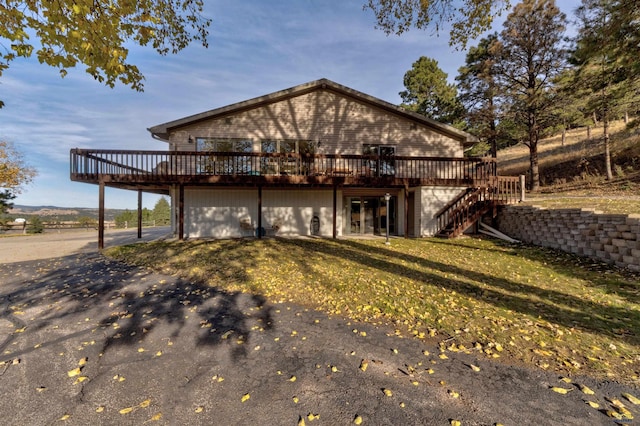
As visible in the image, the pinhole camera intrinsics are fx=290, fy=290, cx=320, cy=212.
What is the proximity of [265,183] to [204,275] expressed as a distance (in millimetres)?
5896

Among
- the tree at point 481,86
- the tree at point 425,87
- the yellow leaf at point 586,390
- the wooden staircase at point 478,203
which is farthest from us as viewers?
the tree at point 425,87

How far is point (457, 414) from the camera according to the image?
8.41ft

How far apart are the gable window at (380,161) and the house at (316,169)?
0.17 feet

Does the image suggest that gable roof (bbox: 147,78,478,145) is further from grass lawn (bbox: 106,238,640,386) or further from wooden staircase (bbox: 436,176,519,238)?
grass lawn (bbox: 106,238,640,386)

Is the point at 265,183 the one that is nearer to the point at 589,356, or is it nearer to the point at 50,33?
the point at 50,33

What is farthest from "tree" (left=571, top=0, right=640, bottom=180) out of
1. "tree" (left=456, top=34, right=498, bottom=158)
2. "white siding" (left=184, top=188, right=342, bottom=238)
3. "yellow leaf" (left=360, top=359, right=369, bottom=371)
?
"yellow leaf" (left=360, top=359, right=369, bottom=371)

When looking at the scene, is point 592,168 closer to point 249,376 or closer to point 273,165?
point 273,165

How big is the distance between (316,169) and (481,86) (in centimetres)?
1640

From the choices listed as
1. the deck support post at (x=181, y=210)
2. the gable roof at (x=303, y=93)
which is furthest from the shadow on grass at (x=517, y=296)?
the gable roof at (x=303, y=93)

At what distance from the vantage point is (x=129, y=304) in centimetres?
541

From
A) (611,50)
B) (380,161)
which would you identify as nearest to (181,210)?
(380,161)

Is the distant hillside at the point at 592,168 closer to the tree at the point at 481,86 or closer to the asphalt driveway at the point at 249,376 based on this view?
the tree at the point at 481,86

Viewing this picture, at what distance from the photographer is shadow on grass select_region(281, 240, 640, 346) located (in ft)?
14.5

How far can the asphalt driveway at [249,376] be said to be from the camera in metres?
2.58
